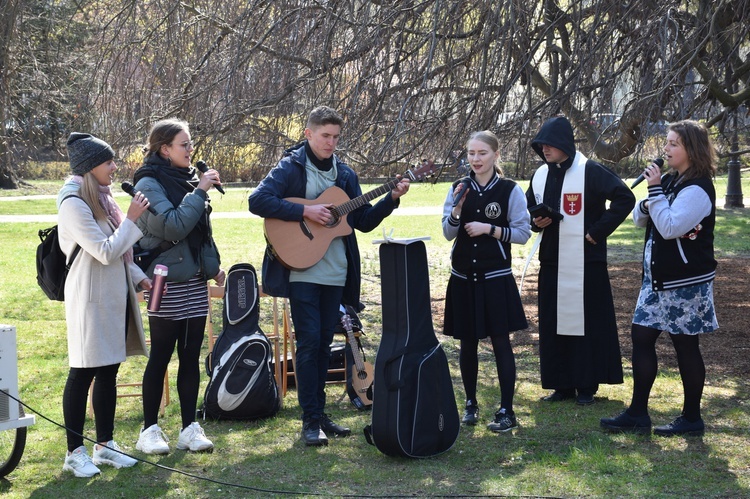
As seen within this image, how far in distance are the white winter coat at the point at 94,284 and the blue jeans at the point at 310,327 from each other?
1.03m

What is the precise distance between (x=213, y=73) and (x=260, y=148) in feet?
3.03

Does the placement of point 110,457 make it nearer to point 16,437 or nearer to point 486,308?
point 16,437

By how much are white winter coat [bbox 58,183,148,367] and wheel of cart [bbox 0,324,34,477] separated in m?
0.30

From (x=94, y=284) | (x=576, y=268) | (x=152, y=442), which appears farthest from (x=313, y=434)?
(x=576, y=268)

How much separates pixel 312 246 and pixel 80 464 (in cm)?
169

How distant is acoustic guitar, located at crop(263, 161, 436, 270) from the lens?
5324 millimetres

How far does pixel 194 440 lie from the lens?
5.14m

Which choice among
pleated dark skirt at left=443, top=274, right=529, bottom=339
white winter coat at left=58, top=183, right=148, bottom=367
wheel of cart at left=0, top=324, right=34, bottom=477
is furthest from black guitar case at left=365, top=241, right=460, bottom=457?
wheel of cart at left=0, top=324, right=34, bottom=477

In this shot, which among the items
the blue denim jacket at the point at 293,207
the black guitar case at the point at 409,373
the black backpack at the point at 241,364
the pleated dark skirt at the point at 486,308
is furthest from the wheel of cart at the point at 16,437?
the pleated dark skirt at the point at 486,308

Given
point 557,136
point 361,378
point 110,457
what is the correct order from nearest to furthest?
1. point 110,457
2. point 557,136
3. point 361,378

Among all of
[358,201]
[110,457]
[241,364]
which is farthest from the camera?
[241,364]

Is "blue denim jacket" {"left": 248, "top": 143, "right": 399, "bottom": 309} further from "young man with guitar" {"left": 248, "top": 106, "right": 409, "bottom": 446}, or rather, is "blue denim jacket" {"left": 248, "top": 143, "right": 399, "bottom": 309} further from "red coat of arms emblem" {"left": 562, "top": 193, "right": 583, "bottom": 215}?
"red coat of arms emblem" {"left": 562, "top": 193, "right": 583, "bottom": 215}

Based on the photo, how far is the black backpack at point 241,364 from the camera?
5.77 m

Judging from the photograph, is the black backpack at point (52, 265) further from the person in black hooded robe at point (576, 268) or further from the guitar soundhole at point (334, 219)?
the person in black hooded robe at point (576, 268)
